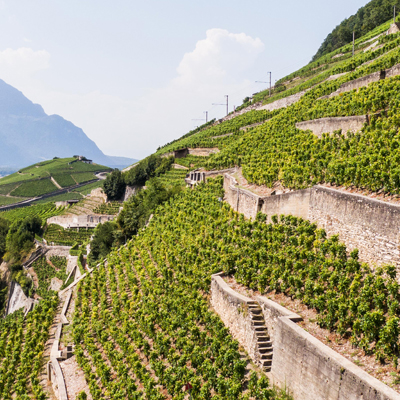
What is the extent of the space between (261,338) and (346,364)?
3.33 metres

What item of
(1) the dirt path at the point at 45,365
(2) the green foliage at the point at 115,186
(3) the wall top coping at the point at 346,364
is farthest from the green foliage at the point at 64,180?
(3) the wall top coping at the point at 346,364

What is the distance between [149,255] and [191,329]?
1008cm

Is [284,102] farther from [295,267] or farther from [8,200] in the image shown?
[8,200]

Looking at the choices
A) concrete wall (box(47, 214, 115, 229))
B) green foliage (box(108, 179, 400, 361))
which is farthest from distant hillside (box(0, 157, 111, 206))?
green foliage (box(108, 179, 400, 361))

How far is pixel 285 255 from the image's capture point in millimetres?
12594

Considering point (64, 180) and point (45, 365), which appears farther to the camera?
point (64, 180)

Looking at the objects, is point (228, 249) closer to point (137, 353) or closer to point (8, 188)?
point (137, 353)

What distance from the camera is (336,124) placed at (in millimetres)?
17406

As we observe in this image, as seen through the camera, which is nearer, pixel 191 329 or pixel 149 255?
pixel 191 329

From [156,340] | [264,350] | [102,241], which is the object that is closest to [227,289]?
[264,350]

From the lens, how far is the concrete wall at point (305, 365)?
7422 mm

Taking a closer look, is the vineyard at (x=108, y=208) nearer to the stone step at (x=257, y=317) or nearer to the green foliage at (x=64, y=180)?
Result: the stone step at (x=257, y=317)

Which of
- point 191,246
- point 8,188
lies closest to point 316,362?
point 191,246

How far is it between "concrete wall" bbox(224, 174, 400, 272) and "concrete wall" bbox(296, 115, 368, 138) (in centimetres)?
425
